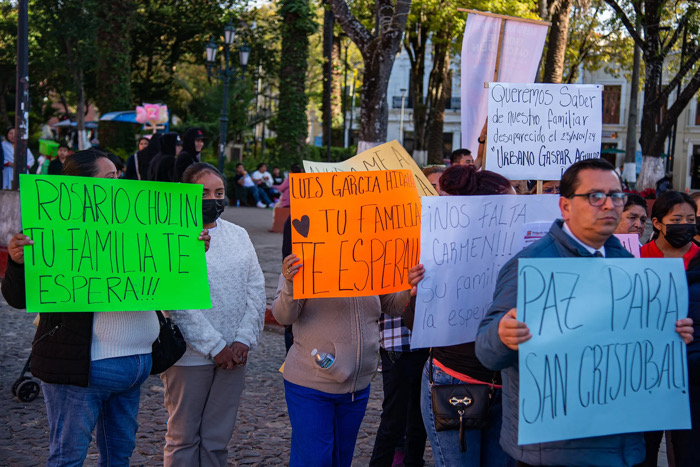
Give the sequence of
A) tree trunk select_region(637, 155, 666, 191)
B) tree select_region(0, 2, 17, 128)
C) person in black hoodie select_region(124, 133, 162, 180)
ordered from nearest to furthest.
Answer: person in black hoodie select_region(124, 133, 162, 180) < tree trunk select_region(637, 155, 666, 191) < tree select_region(0, 2, 17, 128)

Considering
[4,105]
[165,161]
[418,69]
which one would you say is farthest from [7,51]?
[165,161]

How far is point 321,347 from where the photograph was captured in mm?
3684

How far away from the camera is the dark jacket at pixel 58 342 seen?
130 inches

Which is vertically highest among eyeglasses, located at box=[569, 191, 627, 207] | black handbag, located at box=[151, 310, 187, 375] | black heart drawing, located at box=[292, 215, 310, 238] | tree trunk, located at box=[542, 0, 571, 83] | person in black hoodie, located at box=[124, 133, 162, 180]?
tree trunk, located at box=[542, 0, 571, 83]

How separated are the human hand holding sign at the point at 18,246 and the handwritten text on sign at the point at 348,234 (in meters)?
1.11

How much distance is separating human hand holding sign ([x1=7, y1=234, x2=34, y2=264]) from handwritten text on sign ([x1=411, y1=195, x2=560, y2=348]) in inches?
65.2

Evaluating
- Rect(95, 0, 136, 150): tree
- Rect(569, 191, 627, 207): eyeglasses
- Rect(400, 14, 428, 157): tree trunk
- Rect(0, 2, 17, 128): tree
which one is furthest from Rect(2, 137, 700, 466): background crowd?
Rect(0, 2, 17, 128): tree

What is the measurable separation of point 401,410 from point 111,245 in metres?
1.95

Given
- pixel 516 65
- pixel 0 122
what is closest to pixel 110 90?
pixel 0 122

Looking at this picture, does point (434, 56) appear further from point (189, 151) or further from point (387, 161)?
point (387, 161)

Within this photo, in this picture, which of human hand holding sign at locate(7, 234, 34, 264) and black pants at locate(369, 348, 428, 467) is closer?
human hand holding sign at locate(7, 234, 34, 264)

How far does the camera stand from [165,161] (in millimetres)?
9000

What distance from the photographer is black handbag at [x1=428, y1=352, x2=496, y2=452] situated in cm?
332

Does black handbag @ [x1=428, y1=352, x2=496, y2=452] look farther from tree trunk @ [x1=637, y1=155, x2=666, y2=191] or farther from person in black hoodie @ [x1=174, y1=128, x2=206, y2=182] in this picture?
tree trunk @ [x1=637, y1=155, x2=666, y2=191]
